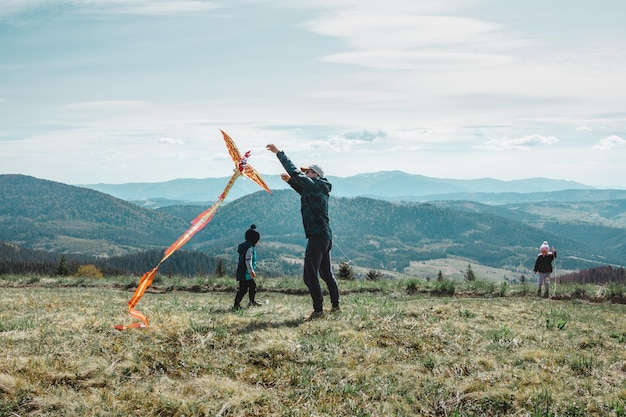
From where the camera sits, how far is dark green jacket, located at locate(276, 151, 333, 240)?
12.2 metres

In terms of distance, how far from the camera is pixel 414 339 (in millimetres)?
10539

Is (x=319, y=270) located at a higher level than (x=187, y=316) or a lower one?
higher

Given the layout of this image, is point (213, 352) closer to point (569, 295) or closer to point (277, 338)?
point (277, 338)

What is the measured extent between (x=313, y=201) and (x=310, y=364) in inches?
176

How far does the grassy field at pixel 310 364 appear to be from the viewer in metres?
7.34

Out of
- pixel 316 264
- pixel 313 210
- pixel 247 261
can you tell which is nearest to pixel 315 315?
pixel 316 264

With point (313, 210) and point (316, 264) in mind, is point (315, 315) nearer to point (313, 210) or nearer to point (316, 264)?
point (316, 264)

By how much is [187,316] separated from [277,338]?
313cm

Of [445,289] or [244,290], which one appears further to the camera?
[445,289]

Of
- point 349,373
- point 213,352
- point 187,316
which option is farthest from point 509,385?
point 187,316

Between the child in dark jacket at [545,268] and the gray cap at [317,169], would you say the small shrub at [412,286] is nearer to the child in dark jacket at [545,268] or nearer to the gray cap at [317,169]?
the child in dark jacket at [545,268]

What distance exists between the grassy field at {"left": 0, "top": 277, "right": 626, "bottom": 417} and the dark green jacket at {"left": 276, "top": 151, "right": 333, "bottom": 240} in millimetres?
2327

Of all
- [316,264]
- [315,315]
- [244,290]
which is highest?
[316,264]

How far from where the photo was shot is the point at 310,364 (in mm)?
9141
